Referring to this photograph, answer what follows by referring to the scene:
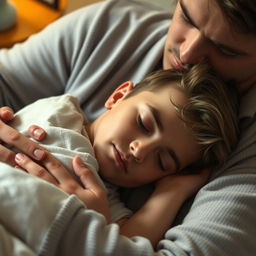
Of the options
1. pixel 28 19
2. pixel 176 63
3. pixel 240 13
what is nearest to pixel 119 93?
pixel 176 63

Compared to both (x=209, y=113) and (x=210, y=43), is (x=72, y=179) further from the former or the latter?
(x=210, y=43)

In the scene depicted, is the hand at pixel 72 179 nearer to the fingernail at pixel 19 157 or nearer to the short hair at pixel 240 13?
the fingernail at pixel 19 157

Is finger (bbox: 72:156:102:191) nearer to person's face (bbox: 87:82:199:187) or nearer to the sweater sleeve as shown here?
person's face (bbox: 87:82:199:187)

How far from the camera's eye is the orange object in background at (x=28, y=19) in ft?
6.06

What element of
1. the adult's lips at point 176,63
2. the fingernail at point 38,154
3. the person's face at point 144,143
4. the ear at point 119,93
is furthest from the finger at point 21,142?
the adult's lips at point 176,63

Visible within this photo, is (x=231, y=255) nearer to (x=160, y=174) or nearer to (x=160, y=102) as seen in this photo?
(x=160, y=174)

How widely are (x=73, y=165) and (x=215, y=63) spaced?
0.43 metres

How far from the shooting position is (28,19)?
6.42 feet

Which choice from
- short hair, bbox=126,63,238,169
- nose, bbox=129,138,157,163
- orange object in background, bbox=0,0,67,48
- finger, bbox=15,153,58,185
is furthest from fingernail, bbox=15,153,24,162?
orange object in background, bbox=0,0,67,48

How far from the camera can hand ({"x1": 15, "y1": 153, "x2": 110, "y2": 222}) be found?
35.5 inches

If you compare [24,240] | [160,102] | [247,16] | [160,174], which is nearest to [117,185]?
[160,174]

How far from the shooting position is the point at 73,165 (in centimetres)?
94

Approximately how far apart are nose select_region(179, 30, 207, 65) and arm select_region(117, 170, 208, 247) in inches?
10.8

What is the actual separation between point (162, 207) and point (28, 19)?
127 cm
